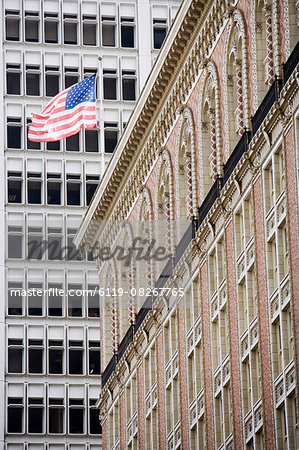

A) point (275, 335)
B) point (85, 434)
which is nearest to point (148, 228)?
point (275, 335)

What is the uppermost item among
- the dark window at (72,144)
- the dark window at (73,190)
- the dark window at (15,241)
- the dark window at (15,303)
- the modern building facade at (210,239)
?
the dark window at (72,144)

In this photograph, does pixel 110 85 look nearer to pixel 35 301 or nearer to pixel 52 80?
pixel 52 80

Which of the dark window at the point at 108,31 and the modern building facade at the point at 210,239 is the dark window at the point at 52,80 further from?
the modern building facade at the point at 210,239

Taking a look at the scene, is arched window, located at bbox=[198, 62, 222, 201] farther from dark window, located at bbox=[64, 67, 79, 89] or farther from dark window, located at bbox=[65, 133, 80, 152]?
dark window, located at bbox=[64, 67, 79, 89]

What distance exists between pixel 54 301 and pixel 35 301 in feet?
4.88

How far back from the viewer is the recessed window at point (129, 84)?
417 ft

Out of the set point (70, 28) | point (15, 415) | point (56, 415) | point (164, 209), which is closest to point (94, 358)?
point (56, 415)

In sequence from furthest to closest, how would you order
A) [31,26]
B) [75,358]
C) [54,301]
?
[31,26] < [54,301] < [75,358]

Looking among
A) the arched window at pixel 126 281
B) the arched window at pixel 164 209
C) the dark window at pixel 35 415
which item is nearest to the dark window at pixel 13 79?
the dark window at pixel 35 415

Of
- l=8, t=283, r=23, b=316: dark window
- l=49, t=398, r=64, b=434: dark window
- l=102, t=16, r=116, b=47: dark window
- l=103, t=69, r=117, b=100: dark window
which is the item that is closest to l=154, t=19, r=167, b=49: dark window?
l=102, t=16, r=116, b=47: dark window

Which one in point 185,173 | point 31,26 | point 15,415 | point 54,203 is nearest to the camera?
point 185,173

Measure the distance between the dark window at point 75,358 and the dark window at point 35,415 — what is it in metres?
3.45

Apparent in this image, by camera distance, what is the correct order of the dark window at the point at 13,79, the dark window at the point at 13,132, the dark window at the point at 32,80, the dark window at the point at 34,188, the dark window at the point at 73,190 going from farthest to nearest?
the dark window at the point at 32,80 → the dark window at the point at 13,79 → the dark window at the point at 13,132 → the dark window at the point at 73,190 → the dark window at the point at 34,188

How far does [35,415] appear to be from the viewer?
120m
